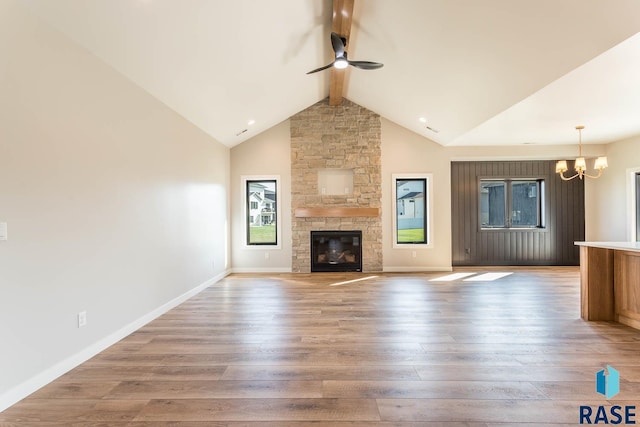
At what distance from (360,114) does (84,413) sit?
624cm

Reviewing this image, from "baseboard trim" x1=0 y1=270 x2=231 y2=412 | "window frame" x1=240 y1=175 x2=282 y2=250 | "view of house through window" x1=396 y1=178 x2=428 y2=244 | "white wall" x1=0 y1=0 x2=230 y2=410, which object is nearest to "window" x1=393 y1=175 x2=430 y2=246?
"view of house through window" x1=396 y1=178 x2=428 y2=244

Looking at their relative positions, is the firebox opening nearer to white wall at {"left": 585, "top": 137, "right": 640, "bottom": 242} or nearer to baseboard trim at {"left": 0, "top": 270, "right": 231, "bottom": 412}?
baseboard trim at {"left": 0, "top": 270, "right": 231, "bottom": 412}

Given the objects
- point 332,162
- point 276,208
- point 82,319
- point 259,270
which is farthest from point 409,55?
point 259,270

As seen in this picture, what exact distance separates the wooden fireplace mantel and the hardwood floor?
259 centimetres

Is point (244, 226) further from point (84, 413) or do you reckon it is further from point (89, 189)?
point (84, 413)

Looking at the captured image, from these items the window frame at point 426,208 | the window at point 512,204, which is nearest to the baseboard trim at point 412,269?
the window frame at point 426,208

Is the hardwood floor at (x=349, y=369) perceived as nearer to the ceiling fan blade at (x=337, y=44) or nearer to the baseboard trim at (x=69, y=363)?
the baseboard trim at (x=69, y=363)

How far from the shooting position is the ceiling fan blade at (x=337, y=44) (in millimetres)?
3441

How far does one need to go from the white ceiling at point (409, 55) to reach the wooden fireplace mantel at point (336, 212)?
6.99 ft

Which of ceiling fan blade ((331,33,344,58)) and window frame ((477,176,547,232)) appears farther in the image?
window frame ((477,176,547,232))

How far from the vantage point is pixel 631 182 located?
587cm

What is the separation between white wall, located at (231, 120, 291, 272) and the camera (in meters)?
6.67

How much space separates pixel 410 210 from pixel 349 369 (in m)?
4.87

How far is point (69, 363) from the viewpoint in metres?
2.44
